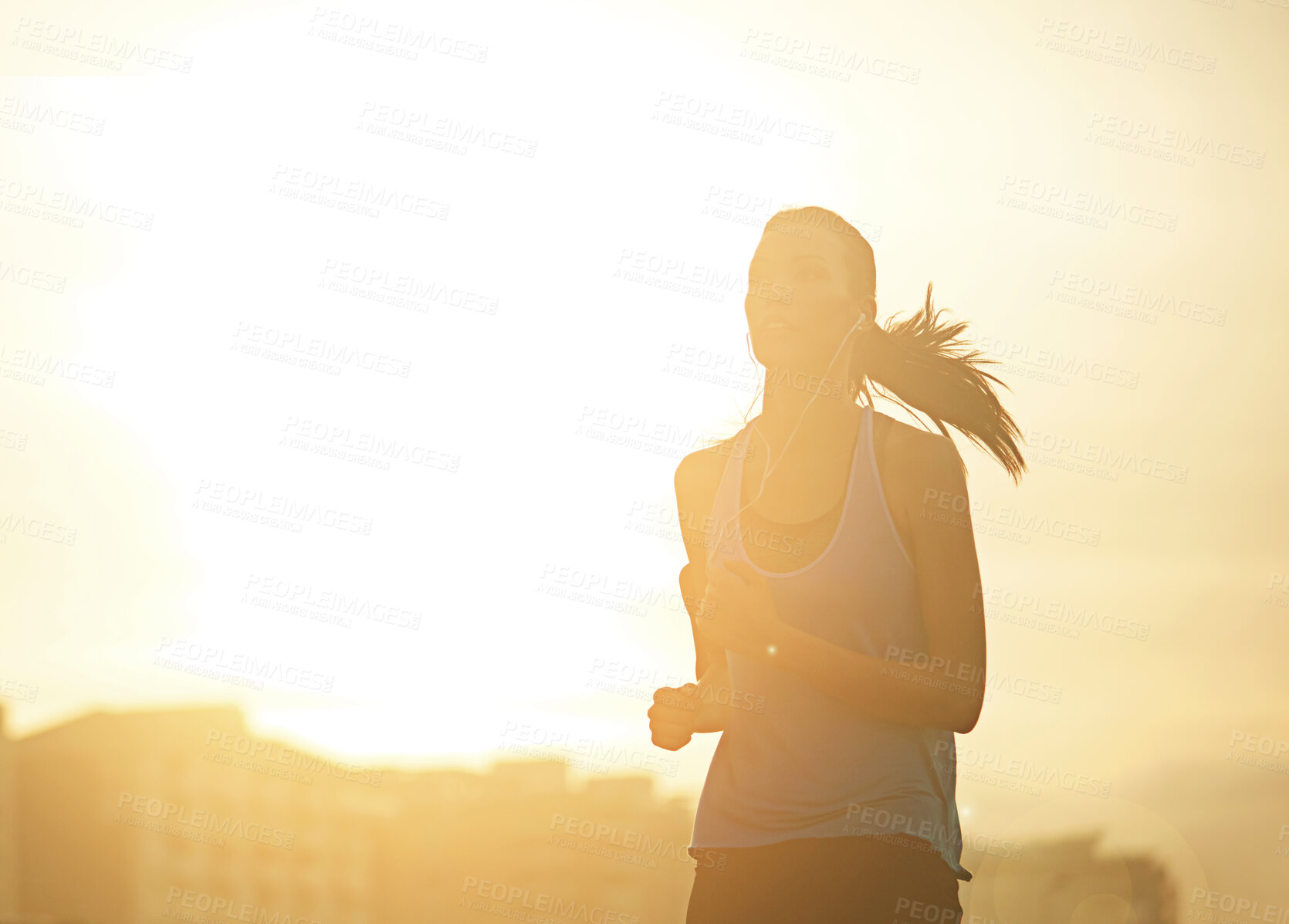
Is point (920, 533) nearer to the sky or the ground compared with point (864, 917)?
nearer to the sky

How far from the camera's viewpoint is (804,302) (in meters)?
2.95

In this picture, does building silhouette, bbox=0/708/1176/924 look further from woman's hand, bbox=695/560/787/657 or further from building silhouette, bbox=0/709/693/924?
woman's hand, bbox=695/560/787/657

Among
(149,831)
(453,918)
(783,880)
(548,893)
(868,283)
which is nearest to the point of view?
(783,880)

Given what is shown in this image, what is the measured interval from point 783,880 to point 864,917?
260 millimetres

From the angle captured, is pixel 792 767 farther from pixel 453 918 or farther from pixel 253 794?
pixel 453 918

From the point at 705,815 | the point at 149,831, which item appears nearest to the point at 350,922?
the point at 149,831

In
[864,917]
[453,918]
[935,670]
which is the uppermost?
[935,670]

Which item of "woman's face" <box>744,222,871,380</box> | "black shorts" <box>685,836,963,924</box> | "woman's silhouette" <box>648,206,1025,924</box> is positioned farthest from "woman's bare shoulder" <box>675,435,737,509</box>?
"black shorts" <box>685,836,963,924</box>

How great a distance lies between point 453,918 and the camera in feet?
188

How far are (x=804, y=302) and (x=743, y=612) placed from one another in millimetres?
1164

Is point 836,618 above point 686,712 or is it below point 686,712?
above

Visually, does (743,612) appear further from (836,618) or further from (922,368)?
(922,368)

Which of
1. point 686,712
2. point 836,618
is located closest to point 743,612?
point 836,618

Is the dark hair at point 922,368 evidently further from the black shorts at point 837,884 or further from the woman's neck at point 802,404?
the black shorts at point 837,884
